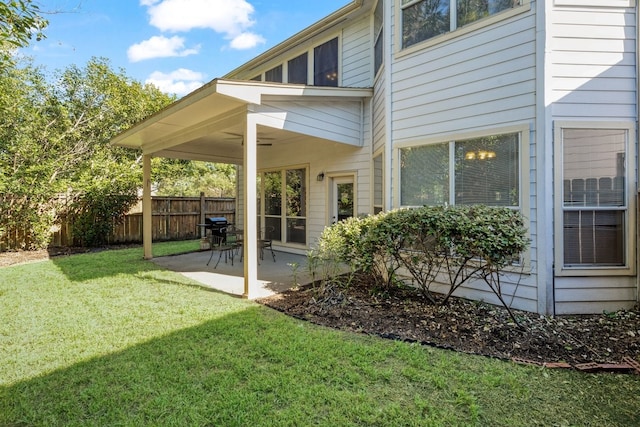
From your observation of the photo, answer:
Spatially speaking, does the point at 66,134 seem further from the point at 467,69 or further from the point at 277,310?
the point at 467,69

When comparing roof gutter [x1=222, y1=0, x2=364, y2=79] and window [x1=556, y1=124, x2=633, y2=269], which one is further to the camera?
roof gutter [x1=222, y1=0, x2=364, y2=79]

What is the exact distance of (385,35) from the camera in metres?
5.70

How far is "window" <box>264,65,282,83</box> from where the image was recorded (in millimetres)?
9445

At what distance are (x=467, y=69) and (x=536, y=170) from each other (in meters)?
1.86

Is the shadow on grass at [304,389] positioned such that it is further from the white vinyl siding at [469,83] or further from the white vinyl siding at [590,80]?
the white vinyl siding at [469,83]

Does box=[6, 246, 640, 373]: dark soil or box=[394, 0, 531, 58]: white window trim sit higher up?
box=[394, 0, 531, 58]: white window trim

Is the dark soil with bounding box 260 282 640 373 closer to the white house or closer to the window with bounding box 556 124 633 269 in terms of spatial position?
the white house

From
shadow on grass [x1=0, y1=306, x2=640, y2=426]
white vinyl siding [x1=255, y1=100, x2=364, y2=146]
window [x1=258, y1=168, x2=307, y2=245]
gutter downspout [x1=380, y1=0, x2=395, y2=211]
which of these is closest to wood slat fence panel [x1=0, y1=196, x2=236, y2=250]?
window [x1=258, y1=168, x2=307, y2=245]

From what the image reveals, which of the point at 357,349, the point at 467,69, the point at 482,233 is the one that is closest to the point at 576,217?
the point at 482,233

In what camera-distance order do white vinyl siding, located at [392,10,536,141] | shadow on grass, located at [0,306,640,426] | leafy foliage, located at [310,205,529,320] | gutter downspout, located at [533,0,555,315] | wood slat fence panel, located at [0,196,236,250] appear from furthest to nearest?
wood slat fence panel, located at [0,196,236,250]
white vinyl siding, located at [392,10,536,141]
gutter downspout, located at [533,0,555,315]
leafy foliage, located at [310,205,529,320]
shadow on grass, located at [0,306,640,426]

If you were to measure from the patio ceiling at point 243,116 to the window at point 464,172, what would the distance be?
71.1 inches

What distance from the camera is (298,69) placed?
8.83 metres

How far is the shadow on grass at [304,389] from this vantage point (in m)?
2.15

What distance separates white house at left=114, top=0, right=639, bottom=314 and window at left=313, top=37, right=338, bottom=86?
1646 mm
